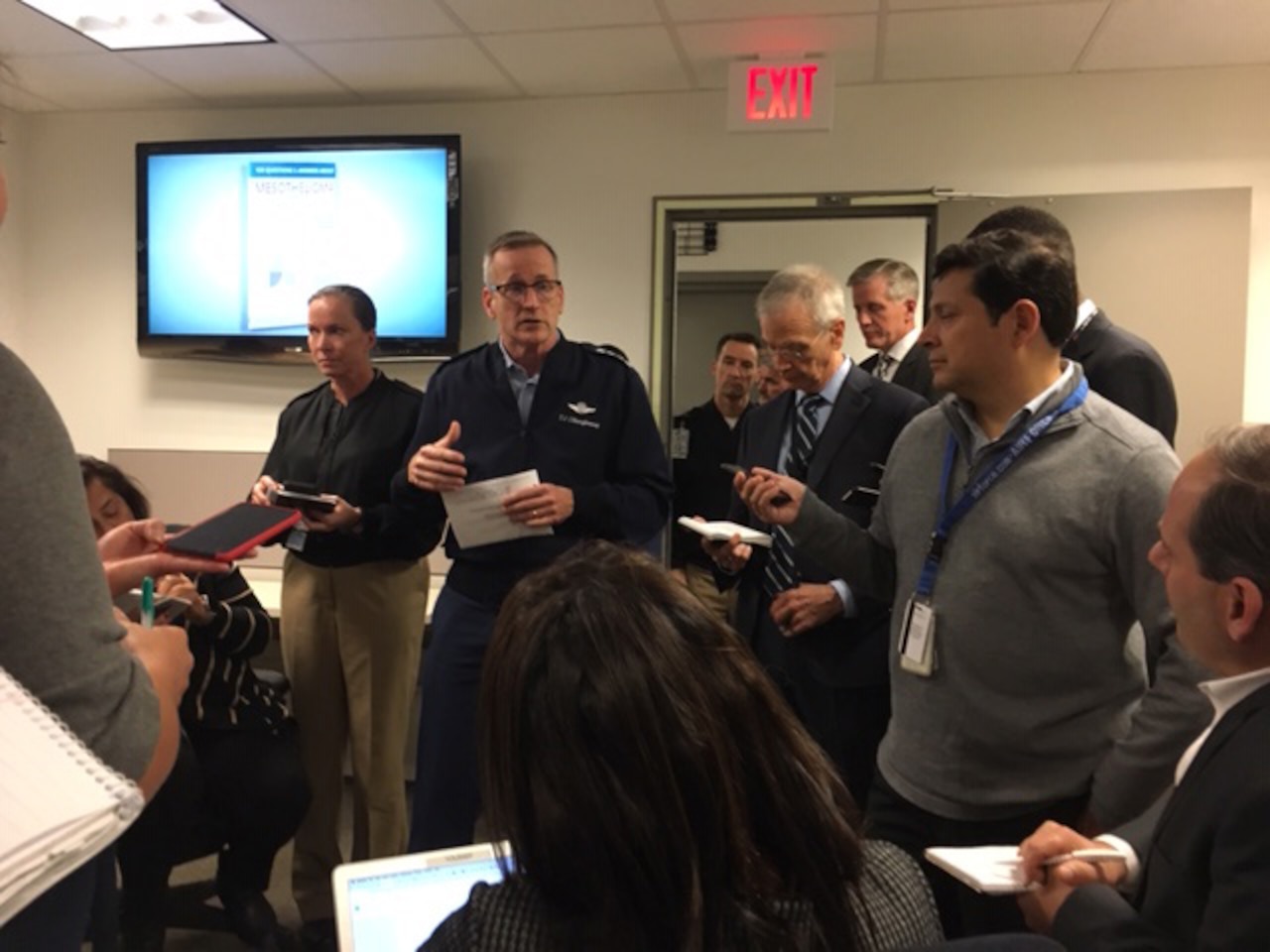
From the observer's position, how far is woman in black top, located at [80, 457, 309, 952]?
7.21 feet

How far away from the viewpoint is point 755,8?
285cm

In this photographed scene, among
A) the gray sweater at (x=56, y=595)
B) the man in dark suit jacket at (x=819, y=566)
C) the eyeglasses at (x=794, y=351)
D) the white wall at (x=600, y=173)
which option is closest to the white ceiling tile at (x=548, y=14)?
the white wall at (x=600, y=173)

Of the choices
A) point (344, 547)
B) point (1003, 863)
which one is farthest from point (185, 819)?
point (1003, 863)

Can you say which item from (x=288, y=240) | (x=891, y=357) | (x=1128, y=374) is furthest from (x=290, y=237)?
(x=1128, y=374)

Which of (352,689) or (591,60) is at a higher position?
(591,60)

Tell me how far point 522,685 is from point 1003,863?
0.77 metres

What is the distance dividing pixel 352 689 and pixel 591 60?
2.32 meters

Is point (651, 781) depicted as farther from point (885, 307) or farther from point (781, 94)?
point (781, 94)

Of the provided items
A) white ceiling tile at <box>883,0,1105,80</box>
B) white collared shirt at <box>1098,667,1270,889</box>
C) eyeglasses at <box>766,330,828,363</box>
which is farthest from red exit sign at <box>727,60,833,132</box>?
white collared shirt at <box>1098,667,1270,889</box>

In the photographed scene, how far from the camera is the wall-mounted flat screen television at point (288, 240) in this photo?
3668 millimetres

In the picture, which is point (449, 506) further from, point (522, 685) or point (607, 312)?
point (607, 312)

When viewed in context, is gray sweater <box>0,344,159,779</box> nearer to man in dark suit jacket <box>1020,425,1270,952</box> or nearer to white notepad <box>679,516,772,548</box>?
man in dark suit jacket <box>1020,425,1270,952</box>

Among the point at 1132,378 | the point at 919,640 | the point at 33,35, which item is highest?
the point at 33,35

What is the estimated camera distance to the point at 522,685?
65 cm
